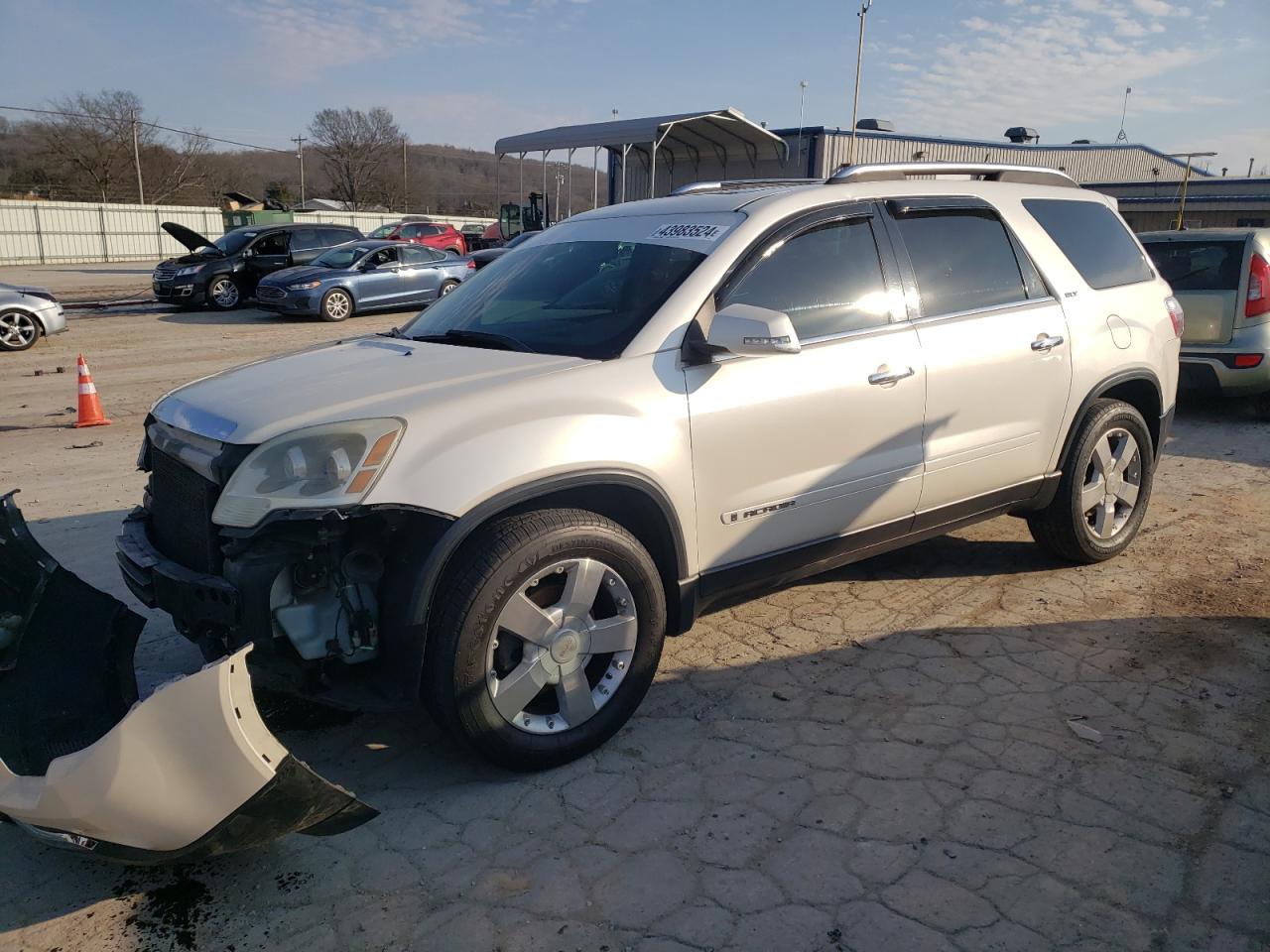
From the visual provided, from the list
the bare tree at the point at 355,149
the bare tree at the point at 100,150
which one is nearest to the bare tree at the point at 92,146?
the bare tree at the point at 100,150

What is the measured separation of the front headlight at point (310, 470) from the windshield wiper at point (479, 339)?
2.80ft

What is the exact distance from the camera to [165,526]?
3.28 m

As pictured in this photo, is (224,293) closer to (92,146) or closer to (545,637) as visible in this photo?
(545,637)

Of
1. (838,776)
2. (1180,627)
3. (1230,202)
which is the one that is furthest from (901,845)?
(1230,202)

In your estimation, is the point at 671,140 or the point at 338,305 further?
the point at 671,140

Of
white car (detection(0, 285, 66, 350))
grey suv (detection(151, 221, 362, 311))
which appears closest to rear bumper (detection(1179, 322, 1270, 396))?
white car (detection(0, 285, 66, 350))

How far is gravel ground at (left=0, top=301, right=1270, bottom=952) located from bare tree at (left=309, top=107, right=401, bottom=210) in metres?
90.5

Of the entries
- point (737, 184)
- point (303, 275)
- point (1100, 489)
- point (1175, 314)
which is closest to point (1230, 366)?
point (1175, 314)

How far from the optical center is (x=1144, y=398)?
5.14 metres

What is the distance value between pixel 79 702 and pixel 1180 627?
15.1 feet

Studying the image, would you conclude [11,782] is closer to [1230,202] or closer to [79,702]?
[79,702]

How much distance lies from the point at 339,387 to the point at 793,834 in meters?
2.08

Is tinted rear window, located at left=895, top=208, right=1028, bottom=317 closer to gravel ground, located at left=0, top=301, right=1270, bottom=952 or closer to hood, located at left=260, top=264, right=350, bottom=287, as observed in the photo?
gravel ground, located at left=0, top=301, right=1270, bottom=952

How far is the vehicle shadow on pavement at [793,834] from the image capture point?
2521mm
